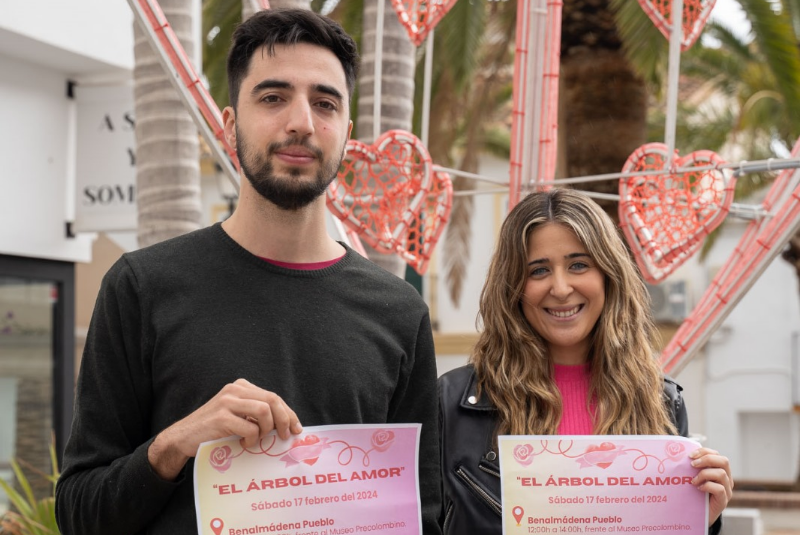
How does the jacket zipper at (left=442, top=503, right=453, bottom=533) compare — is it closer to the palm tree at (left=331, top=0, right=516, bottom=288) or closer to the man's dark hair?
the man's dark hair

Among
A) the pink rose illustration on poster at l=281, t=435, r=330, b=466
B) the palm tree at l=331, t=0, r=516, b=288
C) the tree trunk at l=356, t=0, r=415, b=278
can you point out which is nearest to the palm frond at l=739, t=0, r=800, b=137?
the palm tree at l=331, t=0, r=516, b=288

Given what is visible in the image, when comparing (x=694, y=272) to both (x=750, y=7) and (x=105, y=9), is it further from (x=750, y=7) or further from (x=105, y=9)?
(x=105, y=9)

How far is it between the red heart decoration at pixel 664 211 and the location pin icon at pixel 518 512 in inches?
67.6

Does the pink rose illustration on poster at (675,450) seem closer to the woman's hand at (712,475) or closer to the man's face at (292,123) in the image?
the woman's hand at (712,475)

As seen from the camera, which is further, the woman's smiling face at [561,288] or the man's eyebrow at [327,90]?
the woman's smiling face at [561,288]

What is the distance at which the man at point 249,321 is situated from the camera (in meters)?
2.06

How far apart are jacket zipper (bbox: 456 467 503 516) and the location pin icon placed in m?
0.18

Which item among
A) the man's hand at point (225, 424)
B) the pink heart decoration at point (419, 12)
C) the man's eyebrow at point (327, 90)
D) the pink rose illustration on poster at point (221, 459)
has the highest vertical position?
the pink heart decoration at point (419, 12)

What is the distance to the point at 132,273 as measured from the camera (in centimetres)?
213

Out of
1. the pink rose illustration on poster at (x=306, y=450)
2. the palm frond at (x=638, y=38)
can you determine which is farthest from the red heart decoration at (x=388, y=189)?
the palm frond at (x=638, y=38)

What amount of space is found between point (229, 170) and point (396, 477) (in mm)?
1620

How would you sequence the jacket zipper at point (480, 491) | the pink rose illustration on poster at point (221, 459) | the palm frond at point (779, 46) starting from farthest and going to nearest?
the palm frond at point (779, 46)
the jacket zipper at point (480, 491)
the pink rose illustration on poster at point (221, 459)

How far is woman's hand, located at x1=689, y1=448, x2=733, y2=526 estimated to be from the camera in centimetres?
249

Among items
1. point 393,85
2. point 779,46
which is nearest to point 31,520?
point 393,85
